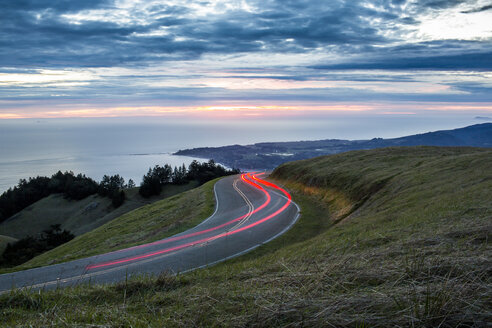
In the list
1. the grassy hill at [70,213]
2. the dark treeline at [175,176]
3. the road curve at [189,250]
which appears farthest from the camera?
the dark treeline at [175,176]

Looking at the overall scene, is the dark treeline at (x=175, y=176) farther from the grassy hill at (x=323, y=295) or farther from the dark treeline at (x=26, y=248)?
the grassy hill at (x=323, y=295)

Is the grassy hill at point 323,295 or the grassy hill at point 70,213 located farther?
the grassy hill at point 70,213

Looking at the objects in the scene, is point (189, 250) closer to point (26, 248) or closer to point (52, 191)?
point (26, 248)

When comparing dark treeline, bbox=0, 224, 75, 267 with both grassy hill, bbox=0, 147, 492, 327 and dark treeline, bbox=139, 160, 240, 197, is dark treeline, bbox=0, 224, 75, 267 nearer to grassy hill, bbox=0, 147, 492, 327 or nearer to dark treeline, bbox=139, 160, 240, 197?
dark treeline, bbox=139, 160, 240, 197

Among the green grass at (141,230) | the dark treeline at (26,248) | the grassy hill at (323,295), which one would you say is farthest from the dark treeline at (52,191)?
the grassy hill at (323,295)

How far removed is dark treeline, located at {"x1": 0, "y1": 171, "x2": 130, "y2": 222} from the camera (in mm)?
82000

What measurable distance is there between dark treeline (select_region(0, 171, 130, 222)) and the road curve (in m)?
54.0

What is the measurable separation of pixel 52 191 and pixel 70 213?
19735 mm

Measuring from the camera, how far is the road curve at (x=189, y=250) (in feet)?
53.1

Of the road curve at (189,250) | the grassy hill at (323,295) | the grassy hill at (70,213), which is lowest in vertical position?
the grassy hill at (70,213)

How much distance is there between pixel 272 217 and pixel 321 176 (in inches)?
511

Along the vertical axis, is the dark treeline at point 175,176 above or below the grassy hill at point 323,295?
below

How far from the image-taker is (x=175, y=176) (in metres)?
95.6

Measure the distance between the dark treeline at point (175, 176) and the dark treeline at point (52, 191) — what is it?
665 cm
